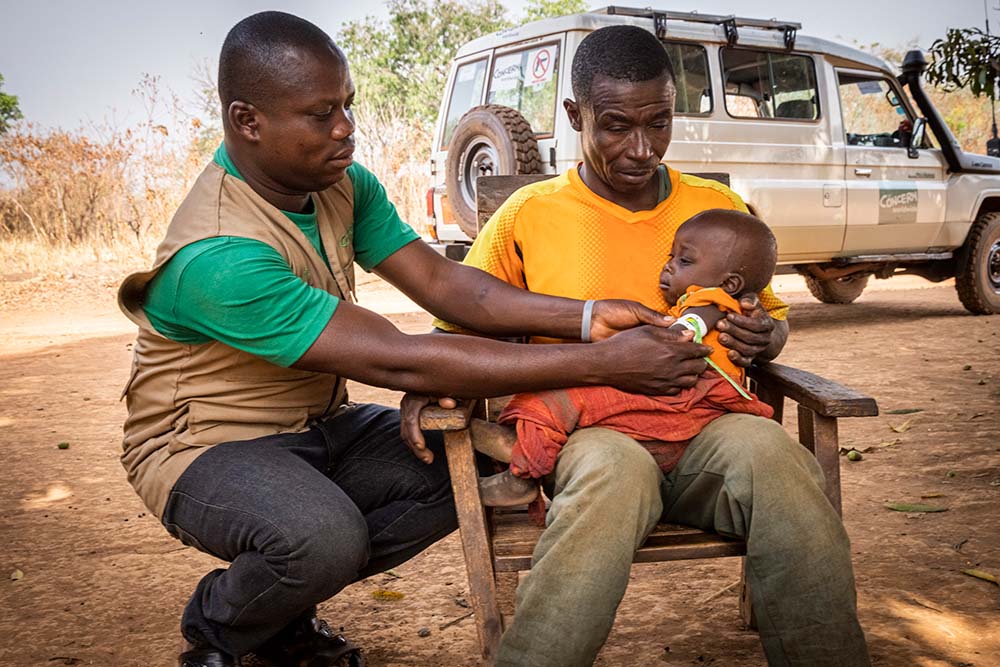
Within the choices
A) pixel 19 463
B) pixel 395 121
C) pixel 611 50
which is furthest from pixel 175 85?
pixel 611 50

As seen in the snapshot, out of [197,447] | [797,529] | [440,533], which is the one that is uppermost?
[197,447]

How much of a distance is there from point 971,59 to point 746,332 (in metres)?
4.05

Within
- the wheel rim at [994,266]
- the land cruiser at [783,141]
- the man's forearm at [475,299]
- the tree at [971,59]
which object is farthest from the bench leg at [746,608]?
the wheel rim at [994,266]

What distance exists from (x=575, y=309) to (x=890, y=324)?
7.31m

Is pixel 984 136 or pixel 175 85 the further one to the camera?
pixel 984 136

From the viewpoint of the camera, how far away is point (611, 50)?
2.50 m

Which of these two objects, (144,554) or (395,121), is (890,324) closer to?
(144,554)

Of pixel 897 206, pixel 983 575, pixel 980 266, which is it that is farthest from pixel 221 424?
pixel 980 266

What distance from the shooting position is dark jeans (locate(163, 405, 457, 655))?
2.10 metres

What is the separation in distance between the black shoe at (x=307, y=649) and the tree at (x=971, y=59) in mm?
4726

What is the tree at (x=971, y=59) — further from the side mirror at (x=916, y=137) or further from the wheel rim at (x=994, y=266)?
the wheel rim at (x=994, y=266)

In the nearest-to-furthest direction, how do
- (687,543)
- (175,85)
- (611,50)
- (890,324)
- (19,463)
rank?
(687,543) → (611,50) → (19,463) → (890,324) → (175,85)

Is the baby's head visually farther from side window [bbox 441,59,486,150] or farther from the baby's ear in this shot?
side window [bbox 441,59,486,150]

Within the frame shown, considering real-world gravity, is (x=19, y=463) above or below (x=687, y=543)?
below
